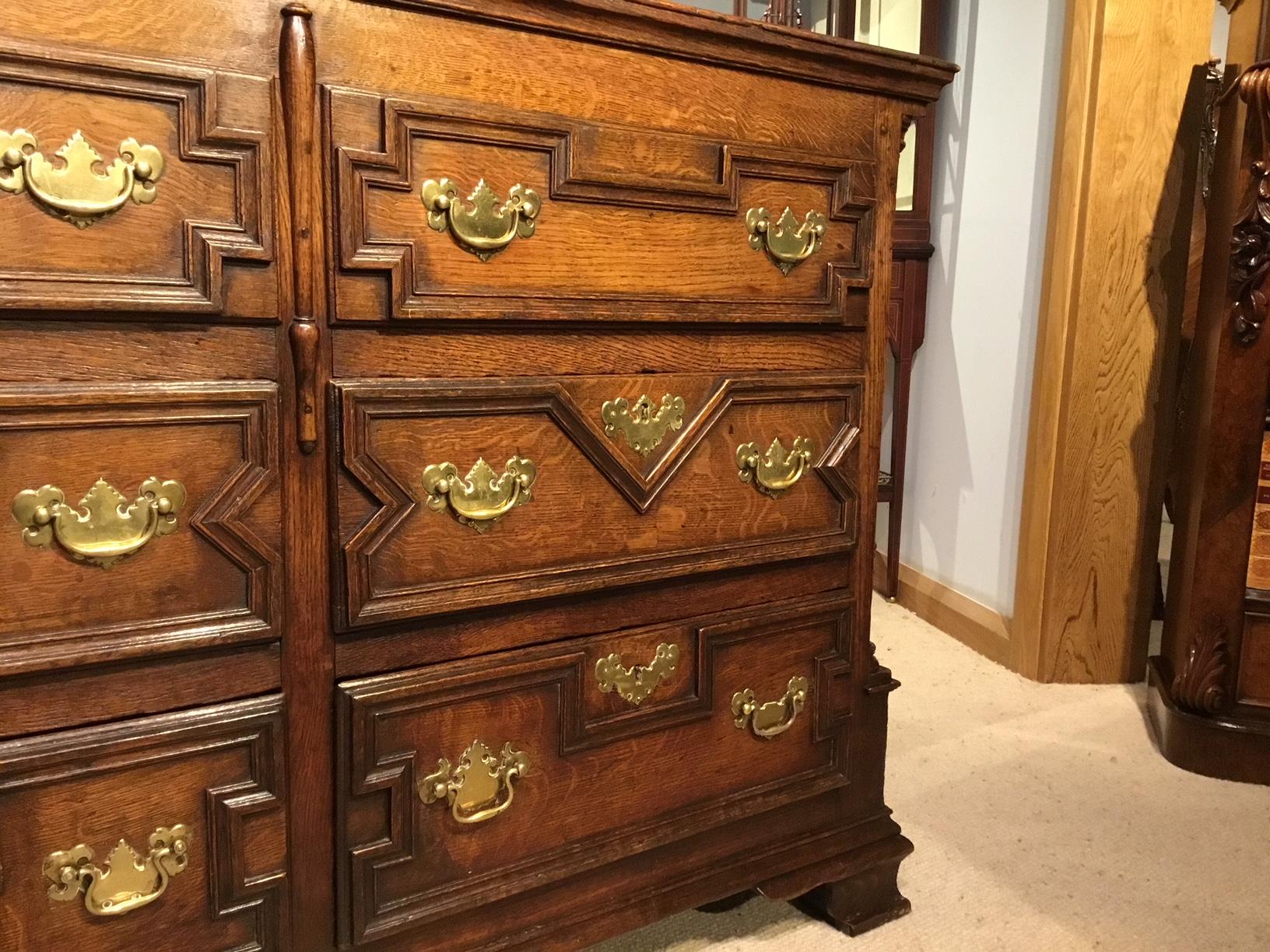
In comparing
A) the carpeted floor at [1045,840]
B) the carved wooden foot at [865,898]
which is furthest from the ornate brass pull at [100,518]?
the carved wooden foot at [865,898]

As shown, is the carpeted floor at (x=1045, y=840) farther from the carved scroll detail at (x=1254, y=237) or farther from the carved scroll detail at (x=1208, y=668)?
the carved scroll detail at (x=1254, y=237)

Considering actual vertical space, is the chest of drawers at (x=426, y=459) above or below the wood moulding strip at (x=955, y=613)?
above

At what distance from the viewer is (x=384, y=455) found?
0.85m

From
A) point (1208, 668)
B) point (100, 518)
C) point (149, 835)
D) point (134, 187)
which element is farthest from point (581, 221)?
point (1208, 668)

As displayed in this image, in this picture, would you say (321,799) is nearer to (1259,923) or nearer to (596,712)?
(596,712)

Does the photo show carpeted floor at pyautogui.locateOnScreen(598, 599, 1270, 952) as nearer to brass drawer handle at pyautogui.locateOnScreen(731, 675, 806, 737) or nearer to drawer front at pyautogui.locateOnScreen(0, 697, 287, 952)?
brass drawer handle at pyautogui.locateOnScreen(731, 675, 806, 737)

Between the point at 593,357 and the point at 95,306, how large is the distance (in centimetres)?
42

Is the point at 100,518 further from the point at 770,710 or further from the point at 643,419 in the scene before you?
the point at 770,710

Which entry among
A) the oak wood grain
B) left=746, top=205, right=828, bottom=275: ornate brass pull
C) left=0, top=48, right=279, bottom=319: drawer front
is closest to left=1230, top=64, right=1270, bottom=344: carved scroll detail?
the oak wood grain

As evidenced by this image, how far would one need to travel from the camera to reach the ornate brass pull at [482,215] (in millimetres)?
839

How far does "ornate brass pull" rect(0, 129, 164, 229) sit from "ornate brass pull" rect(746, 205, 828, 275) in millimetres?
552

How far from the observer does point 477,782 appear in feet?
3.06

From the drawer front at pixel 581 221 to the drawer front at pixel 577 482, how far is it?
0.08m

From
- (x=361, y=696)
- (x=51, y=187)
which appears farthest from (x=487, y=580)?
(x=51, y=187)
